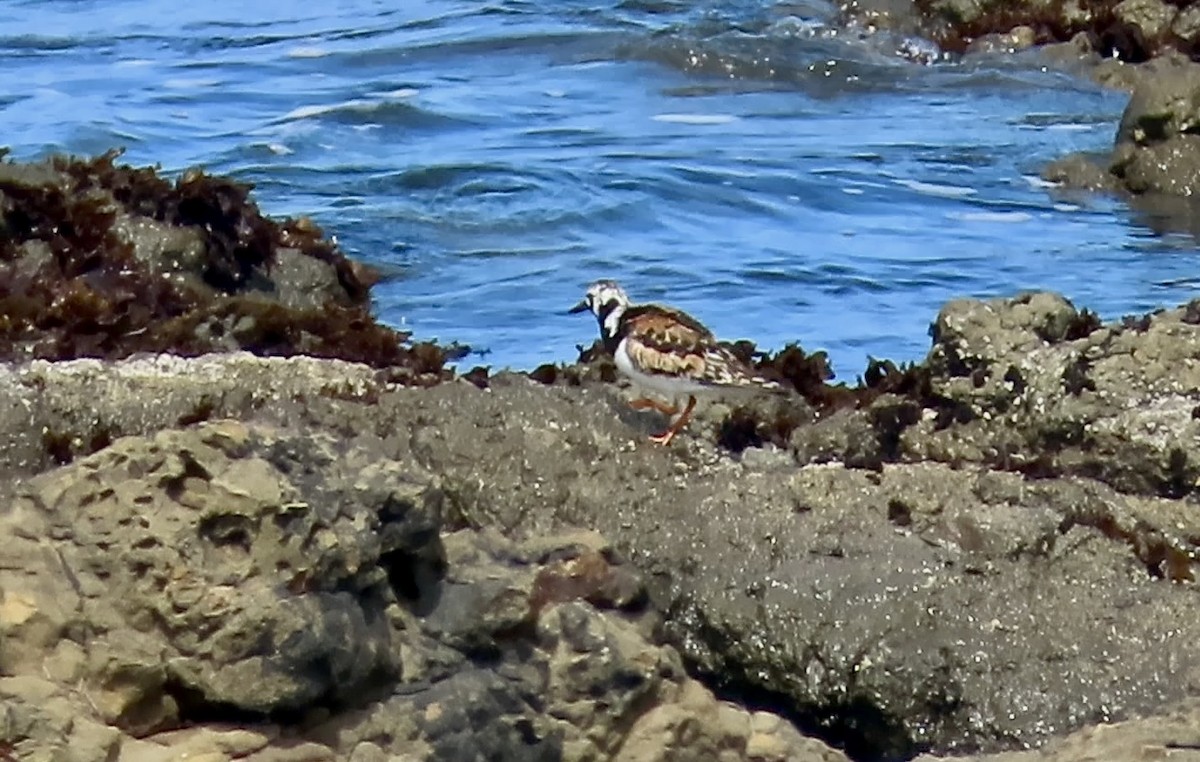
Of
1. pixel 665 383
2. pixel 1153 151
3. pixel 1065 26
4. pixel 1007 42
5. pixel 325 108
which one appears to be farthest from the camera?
pixel 1007 42

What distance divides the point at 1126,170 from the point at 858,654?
881 centimetres

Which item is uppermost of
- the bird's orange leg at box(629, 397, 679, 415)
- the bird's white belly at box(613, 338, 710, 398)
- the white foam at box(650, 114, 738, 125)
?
the bird's white belly at box(613, 338, 710, 398)

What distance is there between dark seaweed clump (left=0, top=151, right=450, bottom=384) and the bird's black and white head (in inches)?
21.4

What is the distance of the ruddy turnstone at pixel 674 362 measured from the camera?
19.2 ft

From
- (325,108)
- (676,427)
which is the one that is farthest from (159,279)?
(325,108)

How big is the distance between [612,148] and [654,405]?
808 cm

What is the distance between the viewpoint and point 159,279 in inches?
290

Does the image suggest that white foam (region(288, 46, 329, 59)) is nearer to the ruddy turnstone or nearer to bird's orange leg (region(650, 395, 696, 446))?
the ruddy turnstone

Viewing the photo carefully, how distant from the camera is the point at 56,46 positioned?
18.6m

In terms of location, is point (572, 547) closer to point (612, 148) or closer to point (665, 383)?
point (665, 383)

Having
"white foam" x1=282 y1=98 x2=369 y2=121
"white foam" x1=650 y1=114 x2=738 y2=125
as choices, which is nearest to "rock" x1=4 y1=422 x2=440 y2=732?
"white foam" x1=282 y1=98 x2=369 y2=121

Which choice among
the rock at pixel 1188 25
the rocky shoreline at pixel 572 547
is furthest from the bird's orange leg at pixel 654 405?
the rock at pixel 1188 25

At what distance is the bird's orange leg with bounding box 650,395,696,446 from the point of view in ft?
18.0

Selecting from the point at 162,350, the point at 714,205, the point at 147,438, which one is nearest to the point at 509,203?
the point at 714,205
